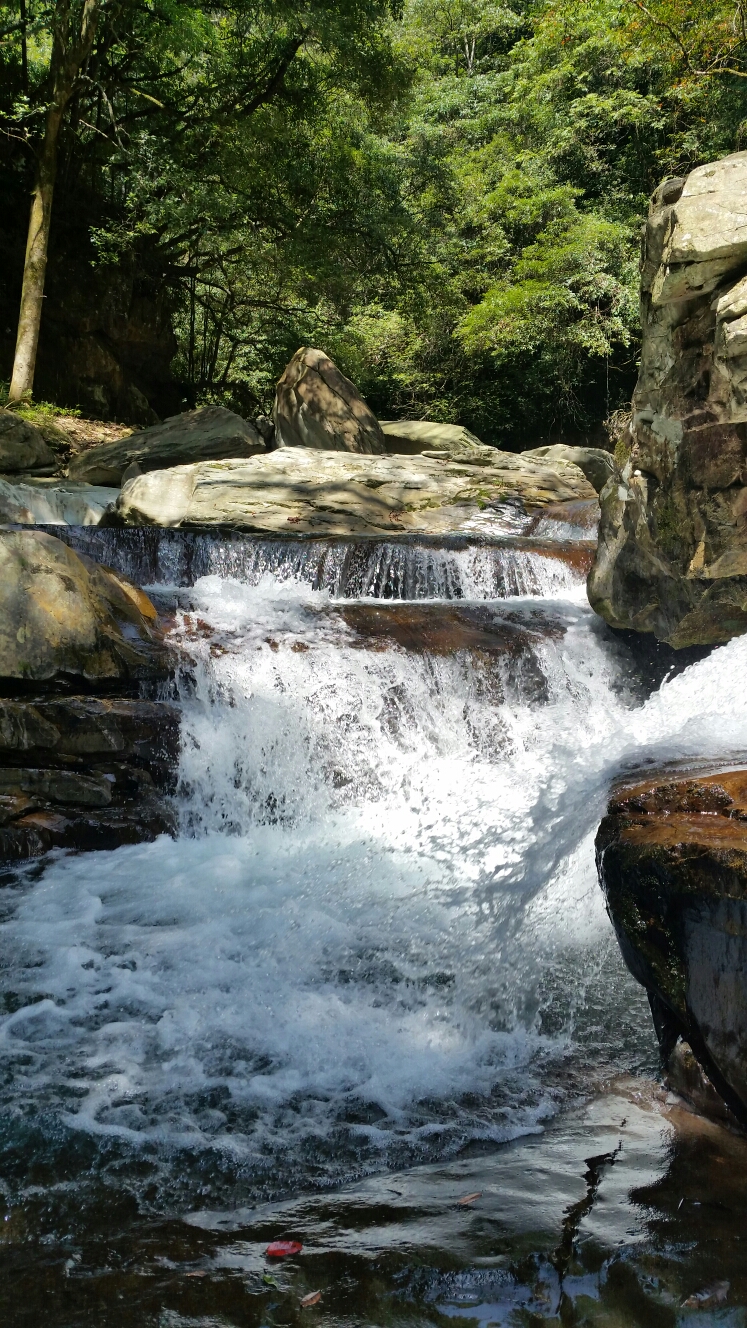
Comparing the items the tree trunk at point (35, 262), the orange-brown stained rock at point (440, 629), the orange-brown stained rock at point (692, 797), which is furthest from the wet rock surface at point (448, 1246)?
the tree trunk at point (35, 262)

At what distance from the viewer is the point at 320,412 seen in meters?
13.2

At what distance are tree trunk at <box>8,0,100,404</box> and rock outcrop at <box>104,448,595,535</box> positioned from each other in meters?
3.39

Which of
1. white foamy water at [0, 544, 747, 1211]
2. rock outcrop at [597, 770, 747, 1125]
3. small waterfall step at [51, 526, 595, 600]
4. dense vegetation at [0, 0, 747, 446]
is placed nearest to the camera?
rock outcrop at [597, 770, 747, 1125]

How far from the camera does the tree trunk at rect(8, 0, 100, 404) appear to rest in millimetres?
11891

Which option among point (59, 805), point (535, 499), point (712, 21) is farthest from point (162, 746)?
point (712, 21)

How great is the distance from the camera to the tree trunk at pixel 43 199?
39.0 feet

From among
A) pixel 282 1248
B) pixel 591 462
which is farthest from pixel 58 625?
pixel 591 462

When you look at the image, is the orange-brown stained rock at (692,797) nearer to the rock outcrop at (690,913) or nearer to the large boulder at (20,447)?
the rock outcrop at (690,913)

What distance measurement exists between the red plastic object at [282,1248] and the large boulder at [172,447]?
35.4 feet

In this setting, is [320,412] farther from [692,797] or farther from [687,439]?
[692,797]

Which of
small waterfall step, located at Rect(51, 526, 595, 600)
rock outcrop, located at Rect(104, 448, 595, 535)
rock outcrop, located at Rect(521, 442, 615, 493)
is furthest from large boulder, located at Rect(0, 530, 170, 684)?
rock outcrop, located at Rect(521, 442, 615, 493)

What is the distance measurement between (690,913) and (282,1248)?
1268 mm

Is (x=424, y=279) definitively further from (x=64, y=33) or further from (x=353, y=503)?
(x=353, y=503)

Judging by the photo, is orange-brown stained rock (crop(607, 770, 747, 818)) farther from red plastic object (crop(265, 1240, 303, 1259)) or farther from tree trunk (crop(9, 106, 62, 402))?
tree trunk (crop(9, 106, 62, 402))
